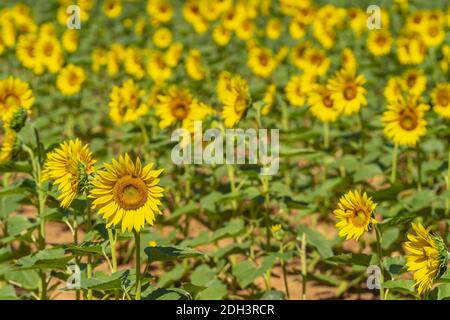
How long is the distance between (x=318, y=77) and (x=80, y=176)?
4.03m

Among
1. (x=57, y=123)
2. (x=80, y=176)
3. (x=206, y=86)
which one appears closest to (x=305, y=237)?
(x=80, y=176)

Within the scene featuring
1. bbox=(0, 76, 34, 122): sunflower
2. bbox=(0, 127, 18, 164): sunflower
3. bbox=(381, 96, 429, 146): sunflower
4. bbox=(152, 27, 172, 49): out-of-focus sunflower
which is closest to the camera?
bbox=(0, 127, 18, 164): sunflower

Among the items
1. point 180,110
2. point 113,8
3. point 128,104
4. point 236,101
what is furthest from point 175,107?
point 113,8

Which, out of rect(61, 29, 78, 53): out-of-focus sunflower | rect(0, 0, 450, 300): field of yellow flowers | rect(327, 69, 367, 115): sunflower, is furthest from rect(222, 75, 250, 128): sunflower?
rect(61, 29, 78, 53): out-of-focus sunflower

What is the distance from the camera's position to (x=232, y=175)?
4.79 m

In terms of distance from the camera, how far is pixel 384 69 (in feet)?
29.9

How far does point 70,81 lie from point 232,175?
3027 mm

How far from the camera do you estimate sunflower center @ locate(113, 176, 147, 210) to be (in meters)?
2.90

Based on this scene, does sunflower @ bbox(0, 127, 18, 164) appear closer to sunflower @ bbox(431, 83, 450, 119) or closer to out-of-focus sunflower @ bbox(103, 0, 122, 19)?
sunflower @ bbox(431, 83, 450, 119)

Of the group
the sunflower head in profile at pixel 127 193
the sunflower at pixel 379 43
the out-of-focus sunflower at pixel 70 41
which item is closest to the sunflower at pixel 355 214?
the sunflower head in profile at pixel 127 193

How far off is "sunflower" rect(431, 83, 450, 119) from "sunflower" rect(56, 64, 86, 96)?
3.42 m

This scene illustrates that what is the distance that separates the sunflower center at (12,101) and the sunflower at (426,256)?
272cm

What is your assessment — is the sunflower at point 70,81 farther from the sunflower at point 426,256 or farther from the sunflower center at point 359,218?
the sunflower at point 426,256
